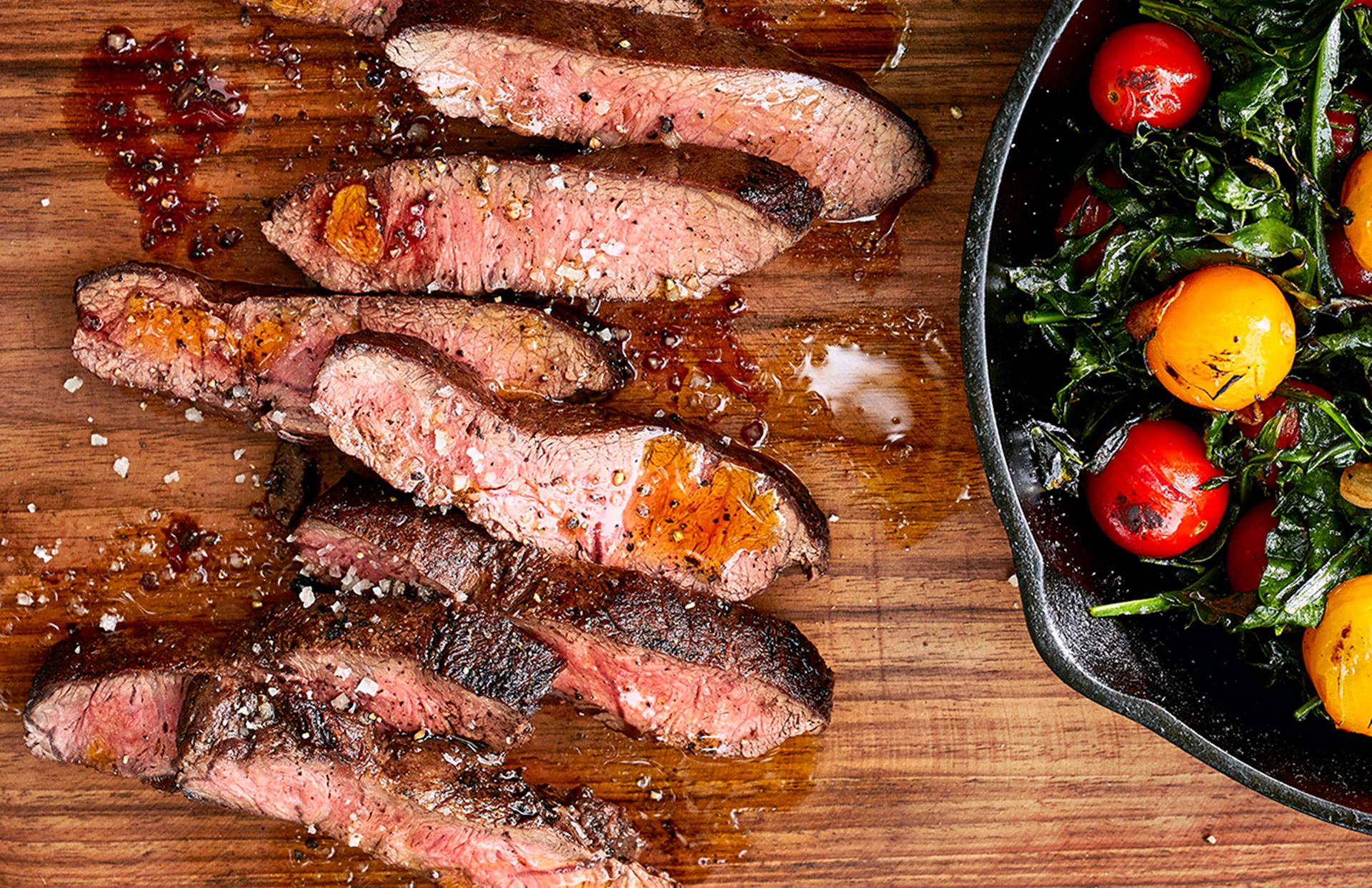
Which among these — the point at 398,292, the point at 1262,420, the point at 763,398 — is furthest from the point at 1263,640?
the point at 398,292

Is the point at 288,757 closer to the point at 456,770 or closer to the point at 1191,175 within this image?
the point at 456,770

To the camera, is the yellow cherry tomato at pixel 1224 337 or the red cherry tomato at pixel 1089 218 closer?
the yellow cherry tomato at pixel 1224 337

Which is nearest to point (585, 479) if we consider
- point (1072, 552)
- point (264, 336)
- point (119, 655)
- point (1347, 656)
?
point (264, 336)

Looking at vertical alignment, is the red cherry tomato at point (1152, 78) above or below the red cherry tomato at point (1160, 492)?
above

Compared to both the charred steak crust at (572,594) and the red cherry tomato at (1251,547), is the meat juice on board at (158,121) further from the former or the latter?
the red cherry tomato at (1251,547)

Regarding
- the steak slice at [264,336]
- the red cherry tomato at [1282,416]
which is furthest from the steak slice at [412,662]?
the red cherry tomato at [1282,416]
